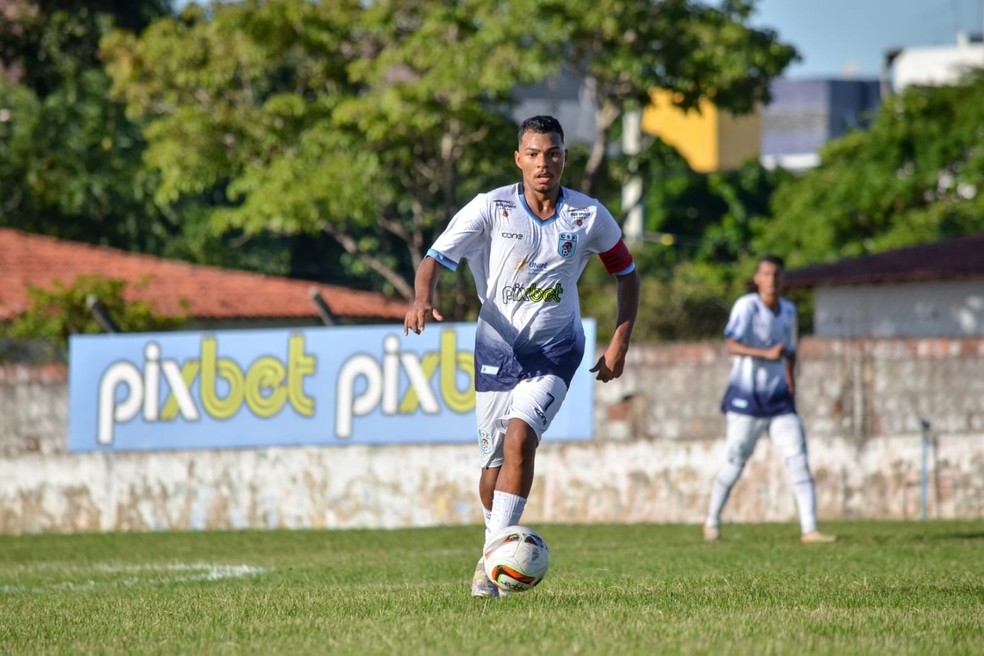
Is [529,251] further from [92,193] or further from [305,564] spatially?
[92,193]

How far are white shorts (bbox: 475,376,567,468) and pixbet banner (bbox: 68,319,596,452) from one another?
890 centimetres

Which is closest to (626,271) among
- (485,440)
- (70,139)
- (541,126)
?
(541,126)

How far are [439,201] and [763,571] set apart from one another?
30.5 meters

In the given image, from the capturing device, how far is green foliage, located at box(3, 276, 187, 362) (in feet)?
70.1

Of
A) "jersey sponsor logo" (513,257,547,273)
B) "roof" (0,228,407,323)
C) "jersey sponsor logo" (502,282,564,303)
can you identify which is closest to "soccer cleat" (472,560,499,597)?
"jersey sponsor logo" (502,282,564,303)

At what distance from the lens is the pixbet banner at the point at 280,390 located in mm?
17297

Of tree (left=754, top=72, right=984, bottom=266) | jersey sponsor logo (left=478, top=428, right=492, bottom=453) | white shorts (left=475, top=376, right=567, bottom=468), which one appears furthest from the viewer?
tree (left=754, top=72, right=984, bottom=266)

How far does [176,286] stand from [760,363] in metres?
20.3

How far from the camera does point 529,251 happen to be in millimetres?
7469

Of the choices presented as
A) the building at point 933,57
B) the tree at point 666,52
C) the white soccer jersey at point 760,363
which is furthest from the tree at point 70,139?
the building at point 933,57

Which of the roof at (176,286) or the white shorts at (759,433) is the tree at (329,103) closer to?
the roof at (176,286)

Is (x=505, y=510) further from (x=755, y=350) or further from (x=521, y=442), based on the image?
(x=755, y=350)

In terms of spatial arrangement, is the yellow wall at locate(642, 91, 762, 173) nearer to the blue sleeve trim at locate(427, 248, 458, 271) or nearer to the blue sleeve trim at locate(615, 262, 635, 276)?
the blue sleeve trim at locate(615, 262, 635, 276)

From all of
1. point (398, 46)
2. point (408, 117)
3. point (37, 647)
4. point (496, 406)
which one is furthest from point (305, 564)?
point (398, 46)
